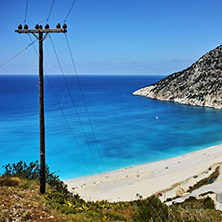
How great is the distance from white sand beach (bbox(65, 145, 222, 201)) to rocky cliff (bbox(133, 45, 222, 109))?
50239mm

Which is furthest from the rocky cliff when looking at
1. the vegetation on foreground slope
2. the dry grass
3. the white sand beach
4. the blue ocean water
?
the dry grass

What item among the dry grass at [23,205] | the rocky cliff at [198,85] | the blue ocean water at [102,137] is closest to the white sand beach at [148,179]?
the blue ocean water at [102,137]

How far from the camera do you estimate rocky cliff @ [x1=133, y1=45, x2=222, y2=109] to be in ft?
265

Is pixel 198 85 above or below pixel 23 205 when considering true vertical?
above

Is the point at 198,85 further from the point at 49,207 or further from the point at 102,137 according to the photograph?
the point at 49,207

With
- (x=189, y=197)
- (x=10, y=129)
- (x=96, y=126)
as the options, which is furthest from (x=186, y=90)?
(x=189, y=197)

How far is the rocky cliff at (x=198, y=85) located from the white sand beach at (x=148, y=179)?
50.2m

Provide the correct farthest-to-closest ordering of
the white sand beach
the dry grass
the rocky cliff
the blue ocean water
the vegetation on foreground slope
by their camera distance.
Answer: the rocky cliff
the blue ocean water
the white sand beach
the vegetation on foreground slope
the dry grass

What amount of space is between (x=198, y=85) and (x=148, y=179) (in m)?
71.6

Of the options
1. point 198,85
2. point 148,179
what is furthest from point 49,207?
point 198,85

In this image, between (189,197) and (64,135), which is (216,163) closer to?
(189,197)

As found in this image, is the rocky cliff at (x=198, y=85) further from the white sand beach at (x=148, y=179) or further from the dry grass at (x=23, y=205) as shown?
the dry grass at (x=23, y=205)

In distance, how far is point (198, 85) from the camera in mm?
89875

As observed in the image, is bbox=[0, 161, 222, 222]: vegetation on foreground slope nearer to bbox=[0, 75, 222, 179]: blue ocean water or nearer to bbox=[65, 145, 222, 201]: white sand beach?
bbox=[65, 145, 222, 201]: white sand beach
